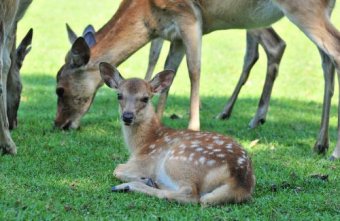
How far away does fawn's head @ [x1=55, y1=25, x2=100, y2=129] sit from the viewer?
9.48 m

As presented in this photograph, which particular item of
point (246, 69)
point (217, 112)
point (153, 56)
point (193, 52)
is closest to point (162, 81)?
point (193, 52)

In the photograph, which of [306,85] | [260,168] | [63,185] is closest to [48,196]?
[63,185]

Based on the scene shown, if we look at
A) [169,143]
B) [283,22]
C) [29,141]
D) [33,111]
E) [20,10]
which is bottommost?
[283,22]

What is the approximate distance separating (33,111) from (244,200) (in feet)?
20.0

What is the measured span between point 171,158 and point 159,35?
3.17 metres

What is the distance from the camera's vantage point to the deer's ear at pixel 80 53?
923 cm

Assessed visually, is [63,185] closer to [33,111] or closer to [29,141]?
[29,141]

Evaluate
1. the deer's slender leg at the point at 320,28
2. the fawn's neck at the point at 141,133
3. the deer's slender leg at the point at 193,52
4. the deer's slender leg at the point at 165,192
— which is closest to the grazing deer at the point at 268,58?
the deer's slender leg at the point at 193,52

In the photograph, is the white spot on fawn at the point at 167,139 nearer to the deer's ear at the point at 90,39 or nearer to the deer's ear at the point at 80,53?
the deer's ear at the point at 80,53

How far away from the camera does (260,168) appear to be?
7793 millimetres

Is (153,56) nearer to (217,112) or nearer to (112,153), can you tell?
(217,112)

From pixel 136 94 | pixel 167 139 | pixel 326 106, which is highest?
pixel 136 94

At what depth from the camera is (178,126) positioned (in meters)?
10.3

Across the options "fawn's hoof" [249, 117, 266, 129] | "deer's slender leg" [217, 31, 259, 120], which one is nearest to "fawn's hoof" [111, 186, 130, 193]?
"fawn's hoof" [249, 117, 266, 129]
